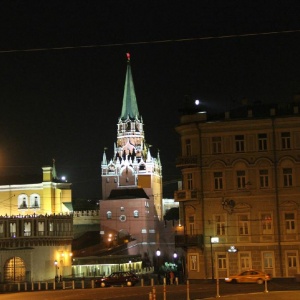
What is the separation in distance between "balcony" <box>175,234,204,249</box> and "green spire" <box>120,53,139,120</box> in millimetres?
91822

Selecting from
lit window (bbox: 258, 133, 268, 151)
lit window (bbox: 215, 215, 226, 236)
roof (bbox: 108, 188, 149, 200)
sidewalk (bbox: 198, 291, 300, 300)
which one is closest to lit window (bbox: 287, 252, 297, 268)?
lit window (bbox: 215, 215, 226, 236)

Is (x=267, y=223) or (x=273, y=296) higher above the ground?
(x=267, y=223)

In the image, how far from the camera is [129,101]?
148625 millimetres

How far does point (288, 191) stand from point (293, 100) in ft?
27.4

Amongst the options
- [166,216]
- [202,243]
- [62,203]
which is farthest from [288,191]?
[166,216]

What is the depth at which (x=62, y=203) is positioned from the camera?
113 m

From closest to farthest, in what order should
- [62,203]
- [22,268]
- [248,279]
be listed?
[248,279], [22,268], [62,203]

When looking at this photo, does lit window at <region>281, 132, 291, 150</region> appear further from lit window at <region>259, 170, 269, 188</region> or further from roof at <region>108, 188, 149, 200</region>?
roof at <region>108, 188, 149, 200</region>

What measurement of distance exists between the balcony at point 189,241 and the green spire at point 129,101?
301 feet

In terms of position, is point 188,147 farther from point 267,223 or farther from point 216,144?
point 267,223

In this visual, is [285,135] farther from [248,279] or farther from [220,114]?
[248,279]

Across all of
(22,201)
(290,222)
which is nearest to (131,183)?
(22,201)

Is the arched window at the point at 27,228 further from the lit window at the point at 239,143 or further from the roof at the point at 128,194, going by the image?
the roof at the point at 128,194

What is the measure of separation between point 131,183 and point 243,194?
286 ft
